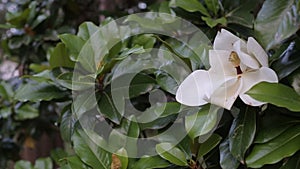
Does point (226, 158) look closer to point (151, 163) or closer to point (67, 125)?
point (151, 163)

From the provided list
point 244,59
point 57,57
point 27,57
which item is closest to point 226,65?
point 244,59

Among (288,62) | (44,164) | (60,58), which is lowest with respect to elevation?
(44,164)

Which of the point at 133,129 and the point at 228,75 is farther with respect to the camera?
the point at 133,129

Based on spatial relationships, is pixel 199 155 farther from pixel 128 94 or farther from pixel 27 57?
pixel 27 57

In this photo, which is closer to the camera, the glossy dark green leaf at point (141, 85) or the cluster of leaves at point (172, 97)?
the cluster of leaves at point (172, 97)

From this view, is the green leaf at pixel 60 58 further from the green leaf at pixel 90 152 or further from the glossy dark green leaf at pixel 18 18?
the glossy dark green leaf at pixel 18 18

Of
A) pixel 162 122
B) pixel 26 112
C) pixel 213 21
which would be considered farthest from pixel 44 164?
pixel 213 21

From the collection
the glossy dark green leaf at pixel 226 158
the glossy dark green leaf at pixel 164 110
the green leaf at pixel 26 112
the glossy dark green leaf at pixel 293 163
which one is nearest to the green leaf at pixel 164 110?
the glossy dark green leaf at pixel 164 110
